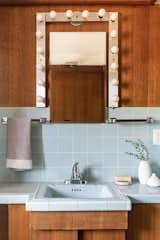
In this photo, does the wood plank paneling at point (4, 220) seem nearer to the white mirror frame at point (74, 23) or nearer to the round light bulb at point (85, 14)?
the white mirror frame at point (74, 23)

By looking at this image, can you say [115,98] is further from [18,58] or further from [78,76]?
[18,58]

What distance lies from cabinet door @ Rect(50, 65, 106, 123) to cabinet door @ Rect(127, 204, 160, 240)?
29.4 inches

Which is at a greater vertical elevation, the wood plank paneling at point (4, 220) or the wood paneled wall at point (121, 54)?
the wood paneled wall at point (121, 54)

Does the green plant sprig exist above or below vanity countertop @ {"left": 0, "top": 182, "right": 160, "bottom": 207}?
above

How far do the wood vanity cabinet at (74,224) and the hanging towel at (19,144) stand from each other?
22.6 inches

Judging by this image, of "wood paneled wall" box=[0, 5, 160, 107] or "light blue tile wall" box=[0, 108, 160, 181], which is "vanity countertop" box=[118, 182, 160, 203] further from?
"wood paneled wall" box=[0, 5, 160, 107]

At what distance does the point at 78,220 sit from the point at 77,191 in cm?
43

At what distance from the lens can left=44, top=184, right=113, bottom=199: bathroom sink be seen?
2.20m

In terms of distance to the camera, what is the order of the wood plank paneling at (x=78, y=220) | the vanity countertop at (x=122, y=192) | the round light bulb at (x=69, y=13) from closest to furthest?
the wood plank paneling at (x=78, y=220) < the vanity countertop at (x=122, y=192) < the round light bulb at (x=69, y=13)

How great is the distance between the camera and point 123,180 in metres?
2.26

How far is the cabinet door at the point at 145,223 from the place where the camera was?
1944 millimetres

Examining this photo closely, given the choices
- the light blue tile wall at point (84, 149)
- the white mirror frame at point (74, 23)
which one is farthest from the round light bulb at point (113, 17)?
the light blue tile wall at point (84, 149)

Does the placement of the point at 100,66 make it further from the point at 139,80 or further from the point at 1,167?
the point at 1,167

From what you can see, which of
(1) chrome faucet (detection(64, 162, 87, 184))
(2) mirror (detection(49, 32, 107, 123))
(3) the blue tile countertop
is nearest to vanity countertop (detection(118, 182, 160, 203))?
(3) the blue tile countertop
